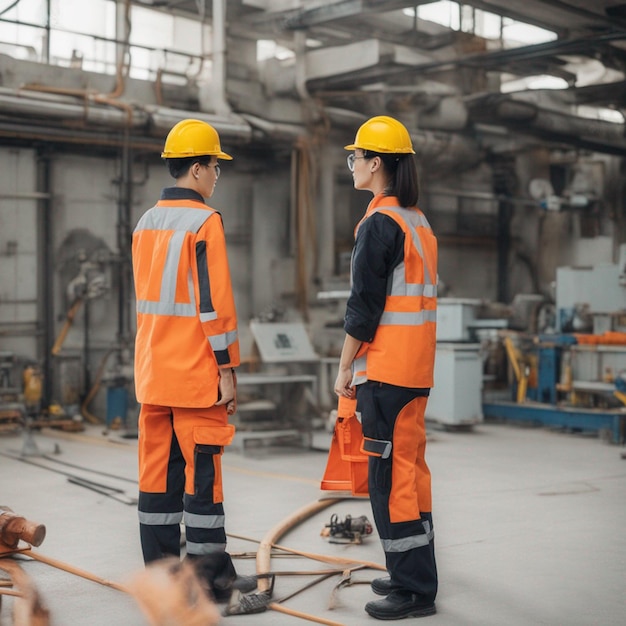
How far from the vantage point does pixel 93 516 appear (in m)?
5.44

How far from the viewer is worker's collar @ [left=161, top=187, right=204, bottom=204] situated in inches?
145

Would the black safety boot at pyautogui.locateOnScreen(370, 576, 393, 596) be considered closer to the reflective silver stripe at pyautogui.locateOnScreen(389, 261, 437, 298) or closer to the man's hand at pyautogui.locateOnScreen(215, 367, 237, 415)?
the man's hand at pyautogui.locateOnScreen(215, 367, 237, 415)

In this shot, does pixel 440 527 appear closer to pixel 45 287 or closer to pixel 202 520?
pixel 202 520

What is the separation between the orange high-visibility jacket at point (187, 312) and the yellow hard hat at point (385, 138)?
2.12 ft

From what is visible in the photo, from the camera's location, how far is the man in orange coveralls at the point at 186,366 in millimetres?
3561

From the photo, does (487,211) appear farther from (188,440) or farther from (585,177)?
(188,440)

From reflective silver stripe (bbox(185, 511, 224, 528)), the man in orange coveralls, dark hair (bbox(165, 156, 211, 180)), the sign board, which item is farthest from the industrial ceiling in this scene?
reflective silver stripe (bbox(185, 511, 224, 528))

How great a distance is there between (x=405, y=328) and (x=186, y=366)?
0.83 m

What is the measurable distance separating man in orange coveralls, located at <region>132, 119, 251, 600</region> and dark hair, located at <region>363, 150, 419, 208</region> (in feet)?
2.20

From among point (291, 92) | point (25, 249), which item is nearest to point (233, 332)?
point (25, 249)

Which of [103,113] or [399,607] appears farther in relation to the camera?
[103,113]

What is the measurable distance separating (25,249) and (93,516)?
5268 mm

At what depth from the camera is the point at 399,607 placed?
3.55 m

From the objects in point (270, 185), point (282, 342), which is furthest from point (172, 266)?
point (270, 185)
